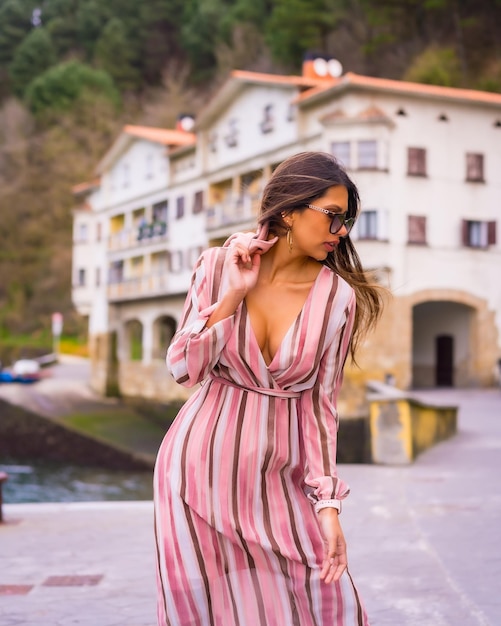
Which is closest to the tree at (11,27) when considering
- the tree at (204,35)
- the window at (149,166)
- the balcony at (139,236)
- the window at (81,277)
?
the tree at (204,35)

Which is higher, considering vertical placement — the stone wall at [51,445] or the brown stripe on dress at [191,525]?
the brown stripe on dress at [191,525]

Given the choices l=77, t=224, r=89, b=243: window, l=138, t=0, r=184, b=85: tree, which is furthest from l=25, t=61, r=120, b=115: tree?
l=77, t=224, r=89, b=243: window

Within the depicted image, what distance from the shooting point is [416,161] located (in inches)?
1319

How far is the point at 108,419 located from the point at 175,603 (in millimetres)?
38405

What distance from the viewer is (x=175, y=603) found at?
8.39ft

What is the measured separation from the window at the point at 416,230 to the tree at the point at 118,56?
43.8 metres

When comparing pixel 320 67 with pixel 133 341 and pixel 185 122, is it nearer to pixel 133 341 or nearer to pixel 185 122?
pixel 185 122

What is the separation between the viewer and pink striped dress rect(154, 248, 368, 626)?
256cm

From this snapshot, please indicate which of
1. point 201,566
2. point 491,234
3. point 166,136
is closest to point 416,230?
point 491,234

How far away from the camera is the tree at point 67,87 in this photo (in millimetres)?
68562

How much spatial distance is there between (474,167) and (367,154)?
4.22 m

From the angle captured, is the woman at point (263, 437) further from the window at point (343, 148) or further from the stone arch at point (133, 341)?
the stone arch at point (133, 341)

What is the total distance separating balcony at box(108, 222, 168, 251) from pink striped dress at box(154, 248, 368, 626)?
40.9 m

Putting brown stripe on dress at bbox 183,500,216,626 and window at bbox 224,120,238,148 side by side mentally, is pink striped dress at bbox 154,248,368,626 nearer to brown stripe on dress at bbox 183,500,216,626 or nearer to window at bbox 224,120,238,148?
brown stripe on dress at bbox 183,500,216,626
